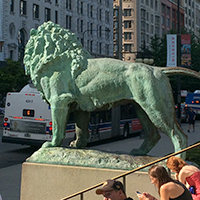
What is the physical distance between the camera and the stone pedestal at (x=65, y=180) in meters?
6.60

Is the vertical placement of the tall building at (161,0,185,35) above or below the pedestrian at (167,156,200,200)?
above

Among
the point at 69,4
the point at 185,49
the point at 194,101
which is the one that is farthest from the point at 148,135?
the point at 69,4

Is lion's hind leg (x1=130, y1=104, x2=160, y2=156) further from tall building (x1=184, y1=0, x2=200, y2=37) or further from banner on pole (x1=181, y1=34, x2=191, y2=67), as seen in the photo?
tall building (x1=184, y1=0, x2=200, y2=37)

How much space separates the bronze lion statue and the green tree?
27012 millimetres

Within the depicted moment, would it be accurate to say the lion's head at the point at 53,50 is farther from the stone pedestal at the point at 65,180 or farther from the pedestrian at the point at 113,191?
the pedestrian at the point at 113,191

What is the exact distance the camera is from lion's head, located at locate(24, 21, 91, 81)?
23.6 feet

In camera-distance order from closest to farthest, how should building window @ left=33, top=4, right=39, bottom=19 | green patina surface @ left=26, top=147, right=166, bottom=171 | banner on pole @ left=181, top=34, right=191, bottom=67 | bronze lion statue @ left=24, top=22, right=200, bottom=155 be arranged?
bronze lion statue @ left=24, top=22, right=200, bottom=155
green patina surface @ left=26, top=147, right=166, bottom=171
banner on pole @ left=181, top=34, right=191, bottom=67
building window @ left=33, top=4, right=39, bottom=19

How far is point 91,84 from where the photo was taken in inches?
275

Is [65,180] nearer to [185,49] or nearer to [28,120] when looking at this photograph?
[28,120]

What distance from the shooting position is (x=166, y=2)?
9275 cm

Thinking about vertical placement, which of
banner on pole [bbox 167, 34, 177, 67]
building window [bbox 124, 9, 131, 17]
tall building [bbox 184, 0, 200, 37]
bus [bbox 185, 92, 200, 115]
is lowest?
bus [bbox 185, 92, 200, 115]

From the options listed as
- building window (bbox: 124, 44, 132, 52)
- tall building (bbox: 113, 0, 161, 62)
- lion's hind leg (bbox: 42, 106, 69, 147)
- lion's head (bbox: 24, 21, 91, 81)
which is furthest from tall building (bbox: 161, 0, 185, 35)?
lion's hind leg (bbox: 42, 106, 69, 147)

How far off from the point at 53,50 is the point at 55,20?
50.6 metres

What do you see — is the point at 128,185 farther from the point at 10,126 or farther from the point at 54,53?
the point at 10,126
